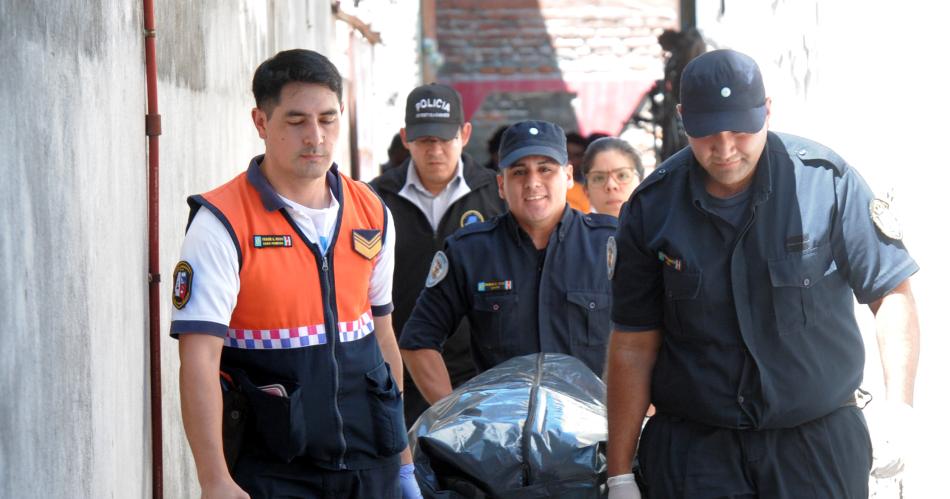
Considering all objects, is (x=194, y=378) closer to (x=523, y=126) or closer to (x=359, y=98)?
(x=523, y=126)

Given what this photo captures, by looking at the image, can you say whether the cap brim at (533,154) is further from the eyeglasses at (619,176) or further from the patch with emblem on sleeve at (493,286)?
the eyeglasses at (619,176)

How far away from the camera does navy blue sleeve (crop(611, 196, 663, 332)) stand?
11.8 ft

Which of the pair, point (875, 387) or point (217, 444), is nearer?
point (217, 444)

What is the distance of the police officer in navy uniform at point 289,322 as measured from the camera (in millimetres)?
3301

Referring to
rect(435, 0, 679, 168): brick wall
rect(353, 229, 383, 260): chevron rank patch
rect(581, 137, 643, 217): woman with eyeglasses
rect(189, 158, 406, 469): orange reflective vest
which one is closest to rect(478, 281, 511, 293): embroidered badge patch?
rect(353, 229, 383, 260): chevron rank patch

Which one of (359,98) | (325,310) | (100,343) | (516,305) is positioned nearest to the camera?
(325,310)

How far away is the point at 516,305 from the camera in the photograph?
496 centimetres

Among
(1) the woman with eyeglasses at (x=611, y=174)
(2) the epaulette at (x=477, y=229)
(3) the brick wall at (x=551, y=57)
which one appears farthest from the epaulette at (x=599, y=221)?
(3) the brick wall at (x=551, y=57)

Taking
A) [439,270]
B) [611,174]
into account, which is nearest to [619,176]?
[611,174]

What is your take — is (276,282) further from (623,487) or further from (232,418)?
(623,487)

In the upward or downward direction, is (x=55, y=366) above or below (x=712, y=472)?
above

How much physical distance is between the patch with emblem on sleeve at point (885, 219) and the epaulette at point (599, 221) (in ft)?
6.05

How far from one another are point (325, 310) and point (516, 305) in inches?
60.6

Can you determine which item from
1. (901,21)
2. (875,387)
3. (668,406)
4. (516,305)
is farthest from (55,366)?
(875,387)
